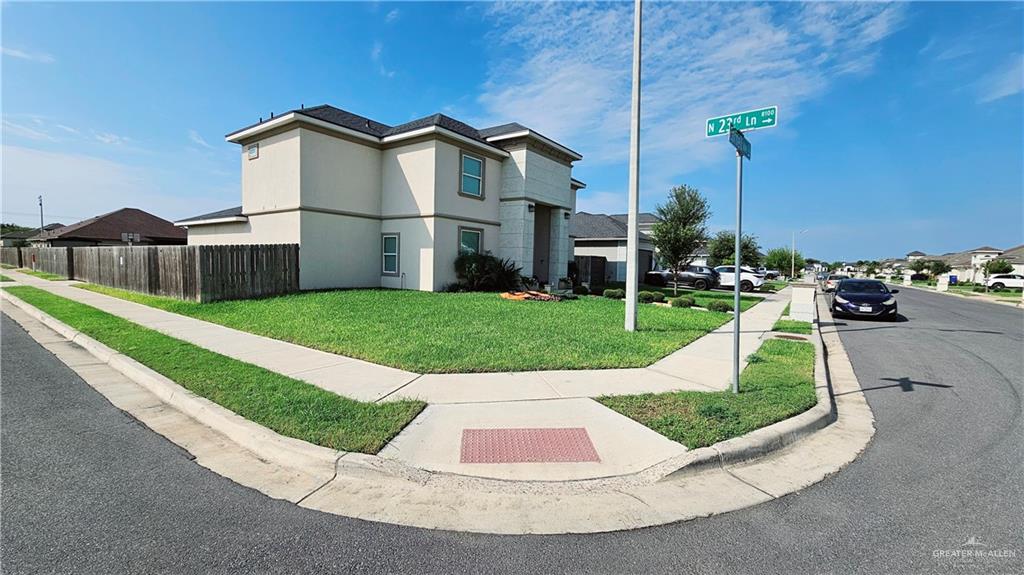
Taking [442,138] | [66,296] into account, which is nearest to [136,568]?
[442,138]

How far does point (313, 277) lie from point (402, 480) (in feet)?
44.7

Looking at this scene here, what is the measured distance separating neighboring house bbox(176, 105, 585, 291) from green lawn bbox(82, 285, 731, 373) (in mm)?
2320

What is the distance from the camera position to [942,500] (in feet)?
10.6

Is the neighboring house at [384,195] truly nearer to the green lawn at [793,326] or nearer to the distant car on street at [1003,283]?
the green lawn at [793,326]

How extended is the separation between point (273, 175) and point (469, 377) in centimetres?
1387

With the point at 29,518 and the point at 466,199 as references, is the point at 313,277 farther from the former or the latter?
the point at 29,518

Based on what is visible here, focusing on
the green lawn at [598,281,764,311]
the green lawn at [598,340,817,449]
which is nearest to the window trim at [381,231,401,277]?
the green lawn at [598,281,764,311]

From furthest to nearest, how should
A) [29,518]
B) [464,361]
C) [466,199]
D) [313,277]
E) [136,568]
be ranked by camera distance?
[466,199]
[313,277]
[464,361]
[29,518]
[136,568]

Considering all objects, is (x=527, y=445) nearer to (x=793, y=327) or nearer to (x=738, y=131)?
(x=738, y=131)

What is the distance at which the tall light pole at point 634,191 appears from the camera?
9.56 meters

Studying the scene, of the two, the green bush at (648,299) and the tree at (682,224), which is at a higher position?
the tree at (682,224)

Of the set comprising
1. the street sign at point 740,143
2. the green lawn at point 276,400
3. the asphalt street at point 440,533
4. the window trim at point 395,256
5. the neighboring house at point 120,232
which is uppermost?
the neighboring house at point 120,232

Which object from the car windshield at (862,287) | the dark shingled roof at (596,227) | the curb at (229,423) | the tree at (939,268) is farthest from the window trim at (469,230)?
the tree at (939,268)

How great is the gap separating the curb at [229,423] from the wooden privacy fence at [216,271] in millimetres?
6577
